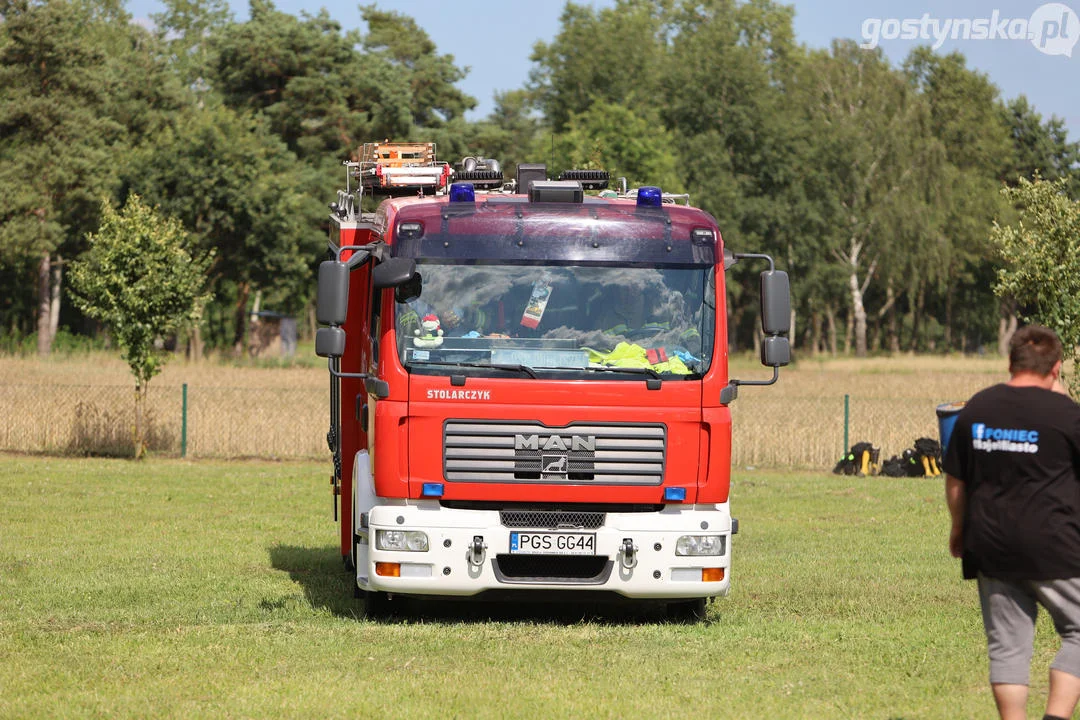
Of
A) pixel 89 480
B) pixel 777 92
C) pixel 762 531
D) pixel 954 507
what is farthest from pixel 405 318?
pixel 777 92

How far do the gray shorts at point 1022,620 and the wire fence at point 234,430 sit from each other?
757 inches

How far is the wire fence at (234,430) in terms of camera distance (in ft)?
84.9

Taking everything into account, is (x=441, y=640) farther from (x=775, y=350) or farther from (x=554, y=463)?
(x=775, y=350)

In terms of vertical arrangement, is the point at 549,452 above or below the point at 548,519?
above

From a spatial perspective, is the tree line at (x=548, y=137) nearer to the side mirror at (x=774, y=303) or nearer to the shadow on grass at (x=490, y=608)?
the shadow on grass at (x=490, y=608)

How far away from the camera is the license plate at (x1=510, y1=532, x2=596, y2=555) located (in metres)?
10.1

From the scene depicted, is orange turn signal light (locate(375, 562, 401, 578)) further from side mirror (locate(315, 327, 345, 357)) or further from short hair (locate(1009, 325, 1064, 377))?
short hair (locate(1009, 325, 1064, 377))

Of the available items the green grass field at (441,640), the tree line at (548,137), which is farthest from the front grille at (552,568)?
the tree line at (548,137)

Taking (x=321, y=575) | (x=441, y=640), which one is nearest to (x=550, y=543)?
(x=441, y=640)

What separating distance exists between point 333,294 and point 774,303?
2.97 m

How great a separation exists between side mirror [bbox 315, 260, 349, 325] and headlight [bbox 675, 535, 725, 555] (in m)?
2.72

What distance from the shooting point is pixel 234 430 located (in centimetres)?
2642

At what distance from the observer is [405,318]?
10273 mm

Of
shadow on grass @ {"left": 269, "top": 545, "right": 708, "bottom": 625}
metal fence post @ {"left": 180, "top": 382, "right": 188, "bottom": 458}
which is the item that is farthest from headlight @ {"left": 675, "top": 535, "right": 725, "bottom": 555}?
metal fence post @ {"left": 180, "top": 382, "right": 188, "bottom": 458}
